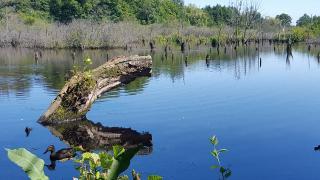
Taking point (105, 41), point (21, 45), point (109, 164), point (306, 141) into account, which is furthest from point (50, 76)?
point (21, 45)

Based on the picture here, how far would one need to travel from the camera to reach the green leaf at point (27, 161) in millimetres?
1934

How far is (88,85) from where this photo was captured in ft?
56.0

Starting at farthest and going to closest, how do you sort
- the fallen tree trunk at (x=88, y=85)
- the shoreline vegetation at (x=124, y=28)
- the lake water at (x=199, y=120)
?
1. the shoreline vegetation at (x=124, y=28)
2. the fallen tree trunk at (x=88, y=85)
3. the lake water at (x=199, y=120)

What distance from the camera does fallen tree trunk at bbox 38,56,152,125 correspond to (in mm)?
17047

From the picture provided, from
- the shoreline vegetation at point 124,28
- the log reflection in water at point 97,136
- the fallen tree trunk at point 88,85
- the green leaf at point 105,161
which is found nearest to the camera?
the green leaf at point 105,161

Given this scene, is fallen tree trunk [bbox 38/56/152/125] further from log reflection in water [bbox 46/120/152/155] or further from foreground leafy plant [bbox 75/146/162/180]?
foreground leafy plant [bbox 75/146/162/180]

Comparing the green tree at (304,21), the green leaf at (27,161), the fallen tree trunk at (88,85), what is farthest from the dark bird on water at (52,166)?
the green tree at (304,21)

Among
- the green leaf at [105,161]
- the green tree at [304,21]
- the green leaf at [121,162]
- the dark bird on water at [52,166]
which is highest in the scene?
the green tree at [304,21]

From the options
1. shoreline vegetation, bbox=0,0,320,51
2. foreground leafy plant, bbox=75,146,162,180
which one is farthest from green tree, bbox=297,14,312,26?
foreground leafy plant, bbox=75,146,162,180

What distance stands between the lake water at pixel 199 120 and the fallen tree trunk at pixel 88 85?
799mm

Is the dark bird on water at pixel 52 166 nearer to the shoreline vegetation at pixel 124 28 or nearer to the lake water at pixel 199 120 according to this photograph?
the lake water at pixel 199 120

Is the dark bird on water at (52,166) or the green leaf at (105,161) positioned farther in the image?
the dark bird on water at (52,166)

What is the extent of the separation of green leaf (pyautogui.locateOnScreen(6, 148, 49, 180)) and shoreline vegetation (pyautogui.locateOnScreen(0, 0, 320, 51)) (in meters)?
63.6

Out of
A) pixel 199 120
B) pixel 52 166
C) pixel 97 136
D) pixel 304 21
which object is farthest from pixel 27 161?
pixel 304 21
